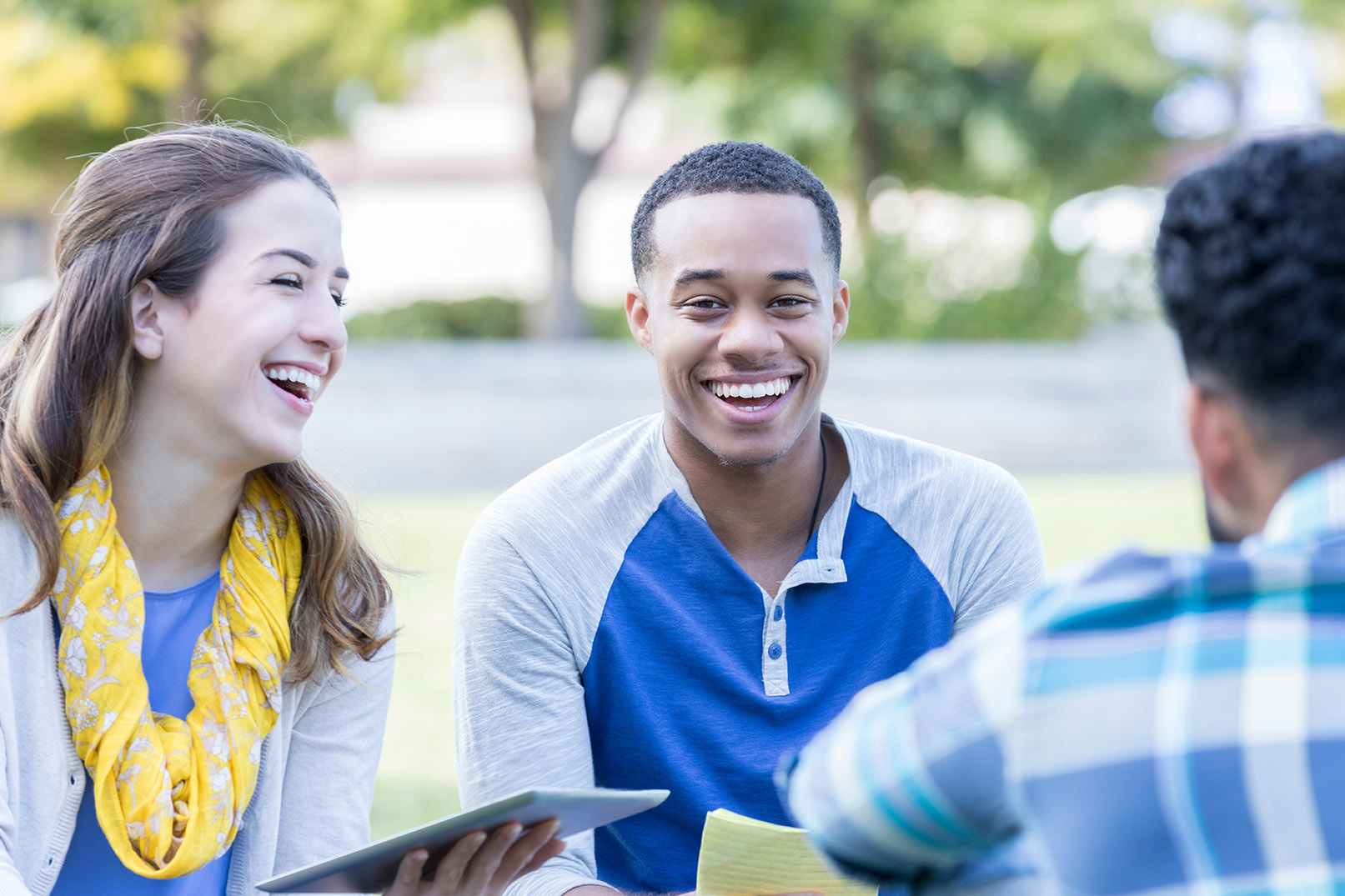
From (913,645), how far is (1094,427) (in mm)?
10290

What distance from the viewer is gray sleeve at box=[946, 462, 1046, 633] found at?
8.67ft

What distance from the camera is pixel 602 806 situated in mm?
1870

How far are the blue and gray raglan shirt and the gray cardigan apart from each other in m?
0.23

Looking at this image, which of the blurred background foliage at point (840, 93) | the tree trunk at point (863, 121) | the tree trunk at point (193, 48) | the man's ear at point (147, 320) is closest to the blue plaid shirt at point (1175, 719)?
the man's ear at point (147, 320)

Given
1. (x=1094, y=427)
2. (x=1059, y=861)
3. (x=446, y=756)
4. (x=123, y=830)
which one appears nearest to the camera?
(x=1059, y=861)

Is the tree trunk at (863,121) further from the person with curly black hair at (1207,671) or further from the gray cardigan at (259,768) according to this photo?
the person with curly black hair at (1207,671)

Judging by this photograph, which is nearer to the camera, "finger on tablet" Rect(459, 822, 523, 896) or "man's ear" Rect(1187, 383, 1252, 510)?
"man's ear" Rect(1187, 383, 1252, 510)

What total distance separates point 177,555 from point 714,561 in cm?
103

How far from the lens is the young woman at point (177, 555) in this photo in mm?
2309

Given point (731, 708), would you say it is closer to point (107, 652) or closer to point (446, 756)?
point (107, 652)

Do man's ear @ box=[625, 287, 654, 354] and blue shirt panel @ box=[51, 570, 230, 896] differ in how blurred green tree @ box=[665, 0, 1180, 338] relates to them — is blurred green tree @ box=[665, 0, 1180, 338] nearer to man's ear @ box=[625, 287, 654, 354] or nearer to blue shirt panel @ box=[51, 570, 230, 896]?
man's ear @ box=[625, 287, 654, 354]

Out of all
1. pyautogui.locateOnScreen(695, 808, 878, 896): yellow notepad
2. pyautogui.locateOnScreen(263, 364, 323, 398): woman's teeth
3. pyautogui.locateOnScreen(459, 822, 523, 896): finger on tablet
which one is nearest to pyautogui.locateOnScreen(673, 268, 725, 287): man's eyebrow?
pyautogui.locateOnScreen(263, 364, 323, 398): woman's teeth

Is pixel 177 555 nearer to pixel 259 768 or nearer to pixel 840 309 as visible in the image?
pixel 259 768

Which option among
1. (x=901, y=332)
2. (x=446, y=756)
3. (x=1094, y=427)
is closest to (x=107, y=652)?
(x=446, y=756)
